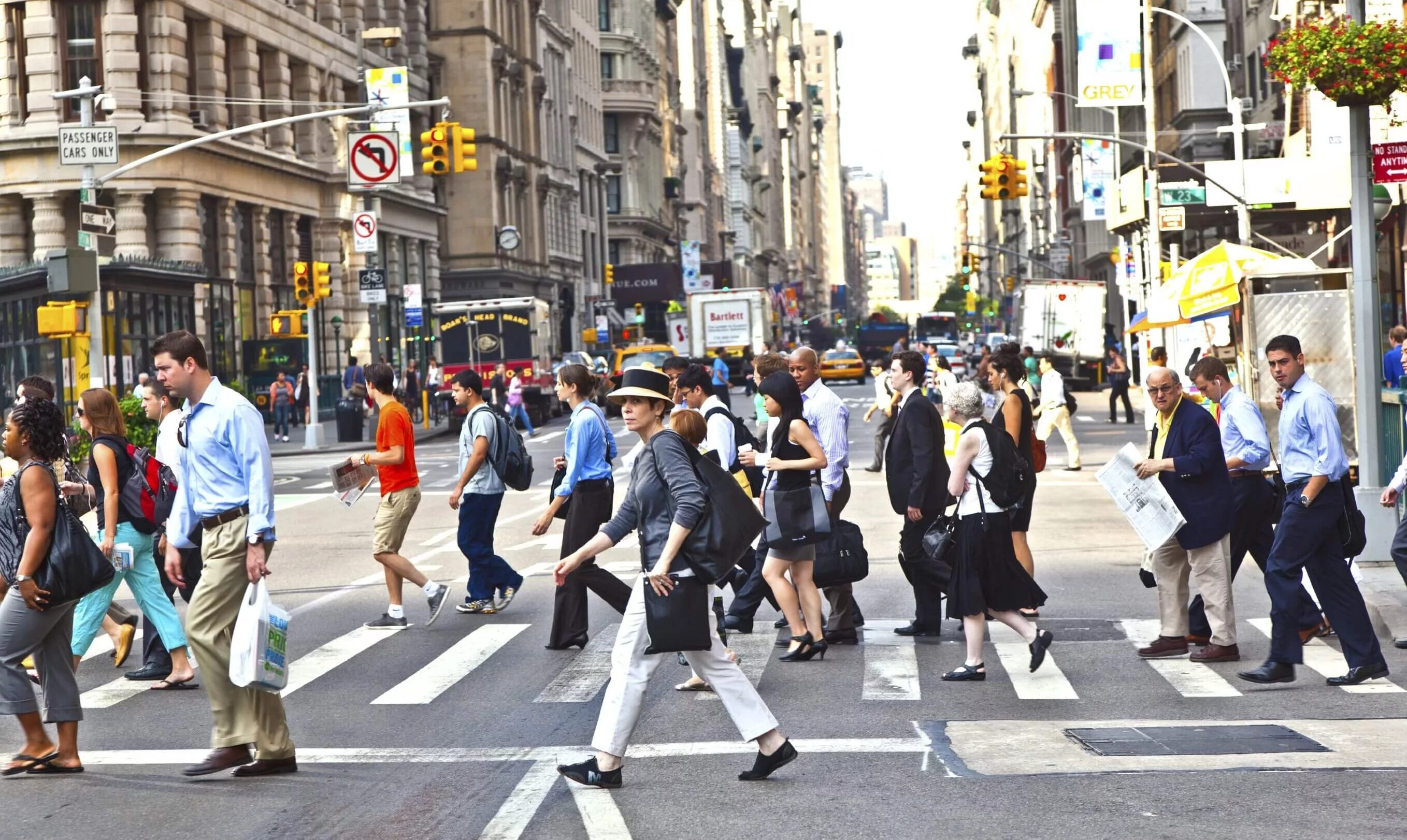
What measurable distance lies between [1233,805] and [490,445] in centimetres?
720

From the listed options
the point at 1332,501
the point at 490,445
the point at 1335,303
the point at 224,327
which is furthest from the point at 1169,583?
the point at 224,327

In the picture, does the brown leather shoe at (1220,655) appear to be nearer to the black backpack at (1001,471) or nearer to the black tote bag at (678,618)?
the black backpack at (1001,471)

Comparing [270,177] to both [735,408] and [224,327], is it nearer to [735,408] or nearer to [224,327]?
[224,327]

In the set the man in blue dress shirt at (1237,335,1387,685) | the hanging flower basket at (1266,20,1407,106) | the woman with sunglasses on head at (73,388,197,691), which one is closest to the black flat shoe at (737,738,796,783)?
the man in blue dress shirt at (1237,335,1387,685)

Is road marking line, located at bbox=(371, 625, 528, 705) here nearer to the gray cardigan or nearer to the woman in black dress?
the gray cardigan

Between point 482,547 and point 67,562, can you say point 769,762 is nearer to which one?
point 67,562

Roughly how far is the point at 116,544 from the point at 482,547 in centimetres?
333

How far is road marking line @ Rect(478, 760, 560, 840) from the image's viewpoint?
693 cm

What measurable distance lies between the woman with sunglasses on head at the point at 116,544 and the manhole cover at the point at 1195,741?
5162 mm

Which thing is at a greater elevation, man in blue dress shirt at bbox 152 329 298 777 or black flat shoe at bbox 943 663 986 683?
man in blue dress shirt at bbox 152 329 298 777

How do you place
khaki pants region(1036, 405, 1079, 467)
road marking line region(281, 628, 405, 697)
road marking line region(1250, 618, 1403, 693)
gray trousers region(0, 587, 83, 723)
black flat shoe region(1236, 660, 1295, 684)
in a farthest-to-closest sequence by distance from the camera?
khaki pants region(1036, 405, 1079, 467)
road marking line region(281, 628, 405, 697)
black flat shoe region(1236, 660, 1295, 684)
road marking line region(1250, 618, 1403, 693)
gray trousers region(0, 587, 83, 723)

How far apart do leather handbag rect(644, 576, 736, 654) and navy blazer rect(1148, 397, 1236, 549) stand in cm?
400

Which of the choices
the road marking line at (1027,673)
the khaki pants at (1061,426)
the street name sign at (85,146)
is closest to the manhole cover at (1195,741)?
the road marking line at (1027,673)

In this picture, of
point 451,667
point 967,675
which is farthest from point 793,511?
point 451,667
